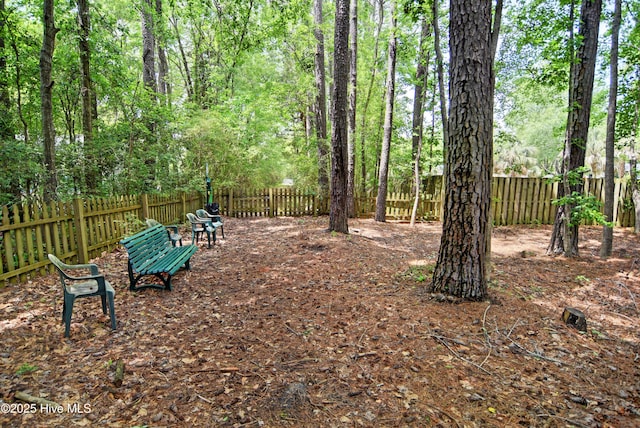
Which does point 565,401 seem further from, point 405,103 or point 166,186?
point 405,103

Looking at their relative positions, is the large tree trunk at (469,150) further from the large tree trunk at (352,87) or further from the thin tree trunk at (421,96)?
the large tree trunk at (352,87)

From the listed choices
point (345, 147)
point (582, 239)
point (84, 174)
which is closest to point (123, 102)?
point (84, 174)

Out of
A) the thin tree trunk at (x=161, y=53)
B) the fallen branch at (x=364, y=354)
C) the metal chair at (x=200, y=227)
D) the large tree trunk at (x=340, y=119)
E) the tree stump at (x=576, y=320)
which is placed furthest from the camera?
the thin tree trunk at (x=161, y=53)

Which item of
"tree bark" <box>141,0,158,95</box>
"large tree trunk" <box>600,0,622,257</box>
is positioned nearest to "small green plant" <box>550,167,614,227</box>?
"large tree trunk" <box>600,0,622,257</box>

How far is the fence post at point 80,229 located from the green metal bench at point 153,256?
3.99 ft

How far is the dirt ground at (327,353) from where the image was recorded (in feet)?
6.82

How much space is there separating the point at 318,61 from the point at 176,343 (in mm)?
12517

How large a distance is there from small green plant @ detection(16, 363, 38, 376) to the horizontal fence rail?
2.15 m

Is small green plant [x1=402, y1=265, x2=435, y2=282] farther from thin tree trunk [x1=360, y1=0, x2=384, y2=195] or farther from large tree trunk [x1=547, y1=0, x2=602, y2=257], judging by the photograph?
thin tree trunk [x1=360, y1=0, x2=384, y2=195]

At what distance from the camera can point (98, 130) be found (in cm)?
838

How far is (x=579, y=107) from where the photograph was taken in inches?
217

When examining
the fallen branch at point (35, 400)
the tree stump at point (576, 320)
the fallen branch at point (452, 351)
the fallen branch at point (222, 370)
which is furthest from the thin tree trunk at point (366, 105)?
the fallen branch at point (35, 400)

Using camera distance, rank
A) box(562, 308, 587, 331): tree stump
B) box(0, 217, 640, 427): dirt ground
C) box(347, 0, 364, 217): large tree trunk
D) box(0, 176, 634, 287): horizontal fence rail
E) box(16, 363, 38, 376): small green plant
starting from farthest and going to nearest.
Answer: box(347, 0, 364, 217): large tree trunk
box(0, 176, 634, 287): horizontal fence rail
box(562, 308, 587, 331): tree stump
box(16, 363, 38, 376): small green plant
box(0, 217, 640, 427): dirt ground

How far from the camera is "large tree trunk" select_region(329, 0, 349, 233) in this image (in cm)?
715
